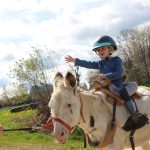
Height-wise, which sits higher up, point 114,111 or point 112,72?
point 112,72

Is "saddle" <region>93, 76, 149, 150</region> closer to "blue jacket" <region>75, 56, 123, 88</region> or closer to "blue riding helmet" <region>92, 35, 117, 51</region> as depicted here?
"blue jacket" <region>75, 56, 123, 88</region>

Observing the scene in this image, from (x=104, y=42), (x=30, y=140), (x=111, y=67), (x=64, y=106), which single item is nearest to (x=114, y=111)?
(x=111, y=67)

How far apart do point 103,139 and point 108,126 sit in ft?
0.73

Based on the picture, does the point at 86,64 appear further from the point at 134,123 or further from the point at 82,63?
the point at 134,123

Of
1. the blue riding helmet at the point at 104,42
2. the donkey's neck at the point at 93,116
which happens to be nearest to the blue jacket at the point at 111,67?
the blue riding helmet at the point at 104,42

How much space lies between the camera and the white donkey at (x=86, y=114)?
6.10 m

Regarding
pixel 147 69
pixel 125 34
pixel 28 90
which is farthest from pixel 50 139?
pixel 125 34

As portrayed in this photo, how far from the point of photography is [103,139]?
651cm

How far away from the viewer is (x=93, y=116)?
6621mm

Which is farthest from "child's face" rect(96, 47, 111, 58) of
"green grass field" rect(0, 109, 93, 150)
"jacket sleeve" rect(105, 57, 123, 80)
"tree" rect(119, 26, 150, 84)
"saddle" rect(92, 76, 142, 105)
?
"tree" rect(119, 26, 150, 84)

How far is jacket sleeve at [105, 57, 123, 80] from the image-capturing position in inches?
267

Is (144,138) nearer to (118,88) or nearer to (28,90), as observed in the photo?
(118,88)

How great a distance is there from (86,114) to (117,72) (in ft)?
2.84

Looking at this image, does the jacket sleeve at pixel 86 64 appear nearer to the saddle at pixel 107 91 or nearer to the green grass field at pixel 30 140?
the saddle at pixel 107 91
